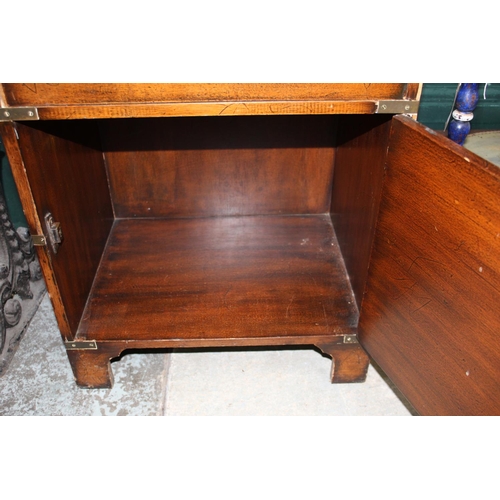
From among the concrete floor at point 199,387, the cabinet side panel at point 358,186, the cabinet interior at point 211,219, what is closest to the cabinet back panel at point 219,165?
the cabinet interior at point 211,219

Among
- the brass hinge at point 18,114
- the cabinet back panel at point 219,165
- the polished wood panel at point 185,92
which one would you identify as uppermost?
the polished wood panel at point 185,92

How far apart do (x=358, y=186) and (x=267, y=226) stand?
508 millimetres

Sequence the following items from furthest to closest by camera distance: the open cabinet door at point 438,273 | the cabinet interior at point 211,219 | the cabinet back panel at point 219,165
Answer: the cabinet back panel at point 219,165, the cabinet interior at point 211,219, the open cabinet door at point 438,273

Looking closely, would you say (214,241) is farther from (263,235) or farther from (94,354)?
(94,354)

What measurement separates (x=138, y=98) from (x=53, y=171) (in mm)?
352

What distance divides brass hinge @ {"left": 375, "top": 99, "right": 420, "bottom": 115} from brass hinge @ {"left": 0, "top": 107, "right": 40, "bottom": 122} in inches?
27.9

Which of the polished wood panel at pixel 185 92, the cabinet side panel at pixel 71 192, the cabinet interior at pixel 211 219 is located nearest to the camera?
the polished wood panel at pixel 185 92

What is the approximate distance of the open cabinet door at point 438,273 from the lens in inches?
28.5

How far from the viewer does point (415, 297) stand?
925 mm

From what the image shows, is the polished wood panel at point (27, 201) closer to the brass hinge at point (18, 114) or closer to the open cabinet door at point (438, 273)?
the brass hinge at point (18, 114)

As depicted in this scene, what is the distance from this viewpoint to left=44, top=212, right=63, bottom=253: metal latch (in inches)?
43.6

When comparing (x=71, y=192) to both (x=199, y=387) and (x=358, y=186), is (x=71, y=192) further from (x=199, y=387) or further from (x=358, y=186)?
(x=358, y=186)

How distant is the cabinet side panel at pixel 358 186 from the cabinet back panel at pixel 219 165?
4.4 inches

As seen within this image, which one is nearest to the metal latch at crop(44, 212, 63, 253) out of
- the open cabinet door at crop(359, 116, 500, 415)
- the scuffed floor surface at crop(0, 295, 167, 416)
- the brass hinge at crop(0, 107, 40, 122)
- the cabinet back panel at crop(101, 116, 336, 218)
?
the brass hinge at crop(0, 107, 40, 122)
